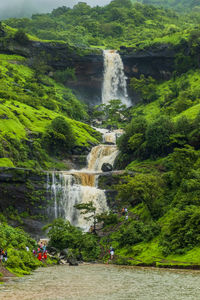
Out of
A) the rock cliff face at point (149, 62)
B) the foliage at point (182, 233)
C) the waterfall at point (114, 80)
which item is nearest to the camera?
the foliage at point (182, 233)

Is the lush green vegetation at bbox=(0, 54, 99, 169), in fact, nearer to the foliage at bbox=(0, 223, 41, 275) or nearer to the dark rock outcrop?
the dark rock outcrop

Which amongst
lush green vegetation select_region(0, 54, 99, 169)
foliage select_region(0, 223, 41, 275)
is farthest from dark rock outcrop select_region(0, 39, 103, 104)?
foliage select_region(0, 223, 41, 275)

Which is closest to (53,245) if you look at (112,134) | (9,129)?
(9,129)

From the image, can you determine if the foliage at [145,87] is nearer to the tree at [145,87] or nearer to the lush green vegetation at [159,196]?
the tree at [145,87]

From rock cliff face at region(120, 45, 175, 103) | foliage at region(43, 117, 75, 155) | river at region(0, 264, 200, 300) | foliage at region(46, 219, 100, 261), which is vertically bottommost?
river at region(0, 264, 200, 300)

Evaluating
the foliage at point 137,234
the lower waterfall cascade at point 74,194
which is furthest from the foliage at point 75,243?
the lower waterfall cascade at point 74,194

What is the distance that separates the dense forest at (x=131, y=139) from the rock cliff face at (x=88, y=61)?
1.48 meters

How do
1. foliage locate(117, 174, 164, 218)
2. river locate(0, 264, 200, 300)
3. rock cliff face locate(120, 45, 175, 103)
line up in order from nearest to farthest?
river locate(0, 264, 200, 300) < foliage locate(117, 174, 164, 218) < rock cliff face locate(120, 45, 175, 103)

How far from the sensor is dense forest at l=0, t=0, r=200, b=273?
43.5m

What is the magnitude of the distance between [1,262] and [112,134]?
7363 centimetres

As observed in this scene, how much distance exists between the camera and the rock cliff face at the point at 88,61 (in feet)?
429

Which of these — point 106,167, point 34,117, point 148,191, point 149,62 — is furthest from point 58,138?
point 149,62

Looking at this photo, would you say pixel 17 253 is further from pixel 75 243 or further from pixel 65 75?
pixel 65 75

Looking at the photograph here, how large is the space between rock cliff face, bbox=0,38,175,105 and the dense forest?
1482 millimetres
